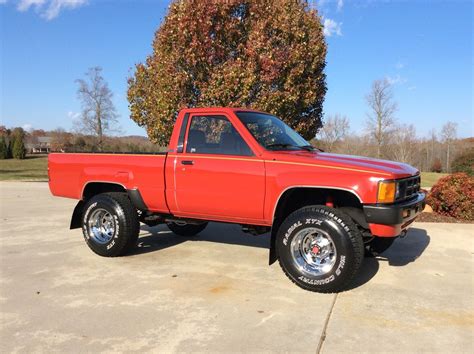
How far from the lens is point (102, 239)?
594 centimetres

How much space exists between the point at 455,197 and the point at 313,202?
16.5 feet

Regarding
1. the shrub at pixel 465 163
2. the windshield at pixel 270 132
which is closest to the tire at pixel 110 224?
the windshield at pixel 270 132

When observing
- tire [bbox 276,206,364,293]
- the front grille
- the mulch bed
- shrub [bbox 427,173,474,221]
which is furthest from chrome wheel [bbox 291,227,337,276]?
shrub [bbox 427,173,474,221]

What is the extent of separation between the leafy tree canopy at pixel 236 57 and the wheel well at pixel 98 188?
403cm

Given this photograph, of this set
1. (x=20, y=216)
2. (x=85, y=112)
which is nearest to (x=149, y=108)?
(x=20, y=216)

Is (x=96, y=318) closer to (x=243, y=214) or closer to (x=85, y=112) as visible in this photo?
(x=243, y=214)

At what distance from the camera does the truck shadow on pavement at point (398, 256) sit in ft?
16.4

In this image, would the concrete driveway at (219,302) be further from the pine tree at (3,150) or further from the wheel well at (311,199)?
the pine tree at (3,150)

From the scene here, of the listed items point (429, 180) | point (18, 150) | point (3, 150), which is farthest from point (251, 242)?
point (3, 150)

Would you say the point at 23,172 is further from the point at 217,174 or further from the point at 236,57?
the point at 217,174

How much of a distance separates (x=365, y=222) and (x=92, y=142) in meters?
35.7

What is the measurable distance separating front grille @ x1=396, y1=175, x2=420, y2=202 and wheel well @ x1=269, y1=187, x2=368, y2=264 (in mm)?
442

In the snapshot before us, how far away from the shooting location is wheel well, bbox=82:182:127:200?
6043mm

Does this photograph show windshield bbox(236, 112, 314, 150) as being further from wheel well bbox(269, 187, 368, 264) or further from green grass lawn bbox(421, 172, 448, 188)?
green grass lawn bbox(421, 172, 448, 188)
